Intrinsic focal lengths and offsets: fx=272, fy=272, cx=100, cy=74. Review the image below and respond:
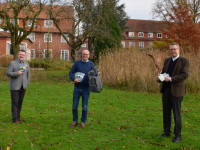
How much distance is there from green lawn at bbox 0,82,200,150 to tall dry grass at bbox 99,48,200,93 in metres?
2.75

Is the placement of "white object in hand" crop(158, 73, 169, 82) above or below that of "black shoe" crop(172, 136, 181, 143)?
above

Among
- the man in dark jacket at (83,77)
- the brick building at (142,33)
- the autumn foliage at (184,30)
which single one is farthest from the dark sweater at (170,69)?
the brick building at (142,33)

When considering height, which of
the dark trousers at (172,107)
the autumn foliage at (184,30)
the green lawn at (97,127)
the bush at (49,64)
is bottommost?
the green lawn at (97,127)

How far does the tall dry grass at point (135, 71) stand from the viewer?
1459cm

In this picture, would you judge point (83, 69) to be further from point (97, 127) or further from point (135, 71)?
point (135, 71)

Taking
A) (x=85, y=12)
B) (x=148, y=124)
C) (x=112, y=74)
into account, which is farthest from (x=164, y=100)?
(x=85, y=12)

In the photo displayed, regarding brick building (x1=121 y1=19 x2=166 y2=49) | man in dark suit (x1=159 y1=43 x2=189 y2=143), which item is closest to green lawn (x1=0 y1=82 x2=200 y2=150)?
man in dark suit (x1=159 y1=43 x2=189 y2=143)

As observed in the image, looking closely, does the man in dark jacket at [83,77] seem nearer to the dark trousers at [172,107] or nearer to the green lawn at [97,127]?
the green lawn at [97,127]

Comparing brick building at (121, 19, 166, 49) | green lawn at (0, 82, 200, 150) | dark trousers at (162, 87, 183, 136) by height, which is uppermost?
brick building at (121, 19, 166, 49)

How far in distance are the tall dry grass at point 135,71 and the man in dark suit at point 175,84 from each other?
27.6 ft

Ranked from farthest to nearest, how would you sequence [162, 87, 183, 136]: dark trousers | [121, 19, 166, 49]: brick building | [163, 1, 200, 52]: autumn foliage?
[121, 19, 166, 49]: brick building, [163, 1, 200, 52]: autumn foliage, [162, 87, 183, 136]: dark trousers

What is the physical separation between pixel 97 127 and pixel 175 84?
248cm

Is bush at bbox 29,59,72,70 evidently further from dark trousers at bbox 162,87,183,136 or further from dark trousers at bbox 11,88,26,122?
dark trousers at bbox 162,87,183,136

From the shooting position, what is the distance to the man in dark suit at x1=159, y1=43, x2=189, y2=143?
5.70 metres
